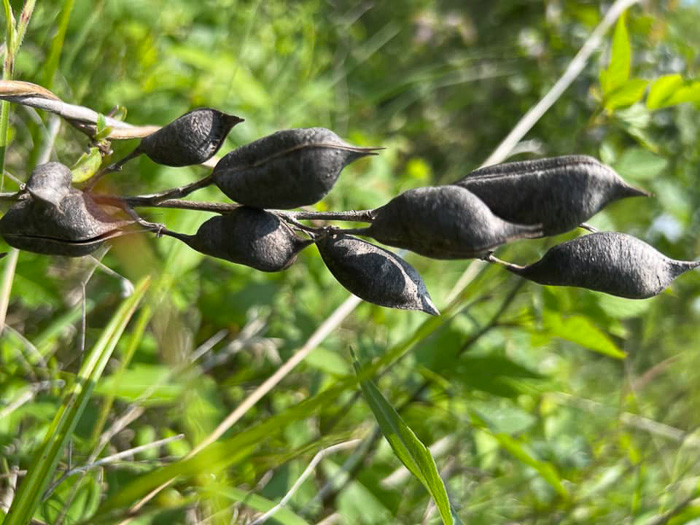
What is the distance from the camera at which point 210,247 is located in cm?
64

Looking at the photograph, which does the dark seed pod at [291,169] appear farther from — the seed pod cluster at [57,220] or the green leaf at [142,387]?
the green leaf at [142,387]

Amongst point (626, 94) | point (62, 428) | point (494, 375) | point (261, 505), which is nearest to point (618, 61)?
point (626, 94)

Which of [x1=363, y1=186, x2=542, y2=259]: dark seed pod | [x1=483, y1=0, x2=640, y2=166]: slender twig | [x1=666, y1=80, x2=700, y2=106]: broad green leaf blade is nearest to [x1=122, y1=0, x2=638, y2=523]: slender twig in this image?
[x1=483, y1=0, x2=640, y2=166]: slender twig

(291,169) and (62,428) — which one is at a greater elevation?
(291,169)

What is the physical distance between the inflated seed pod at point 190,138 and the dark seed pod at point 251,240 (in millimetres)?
78

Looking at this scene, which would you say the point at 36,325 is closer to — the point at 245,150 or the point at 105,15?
the point at 105,15

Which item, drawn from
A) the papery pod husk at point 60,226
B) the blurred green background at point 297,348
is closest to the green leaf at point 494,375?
the blurred green background at point 297,348

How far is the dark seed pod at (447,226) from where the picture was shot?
21.6 inches

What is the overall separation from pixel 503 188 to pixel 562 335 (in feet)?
2.62

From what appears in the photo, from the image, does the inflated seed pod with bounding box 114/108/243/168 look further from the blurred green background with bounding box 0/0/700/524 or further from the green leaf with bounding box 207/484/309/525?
the green leaf with bounding box 207/484/309/525

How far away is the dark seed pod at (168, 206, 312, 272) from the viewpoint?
2.03ft

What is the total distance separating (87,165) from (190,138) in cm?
14

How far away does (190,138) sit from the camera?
2.20 feet

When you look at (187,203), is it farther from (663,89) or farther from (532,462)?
(663,89)
